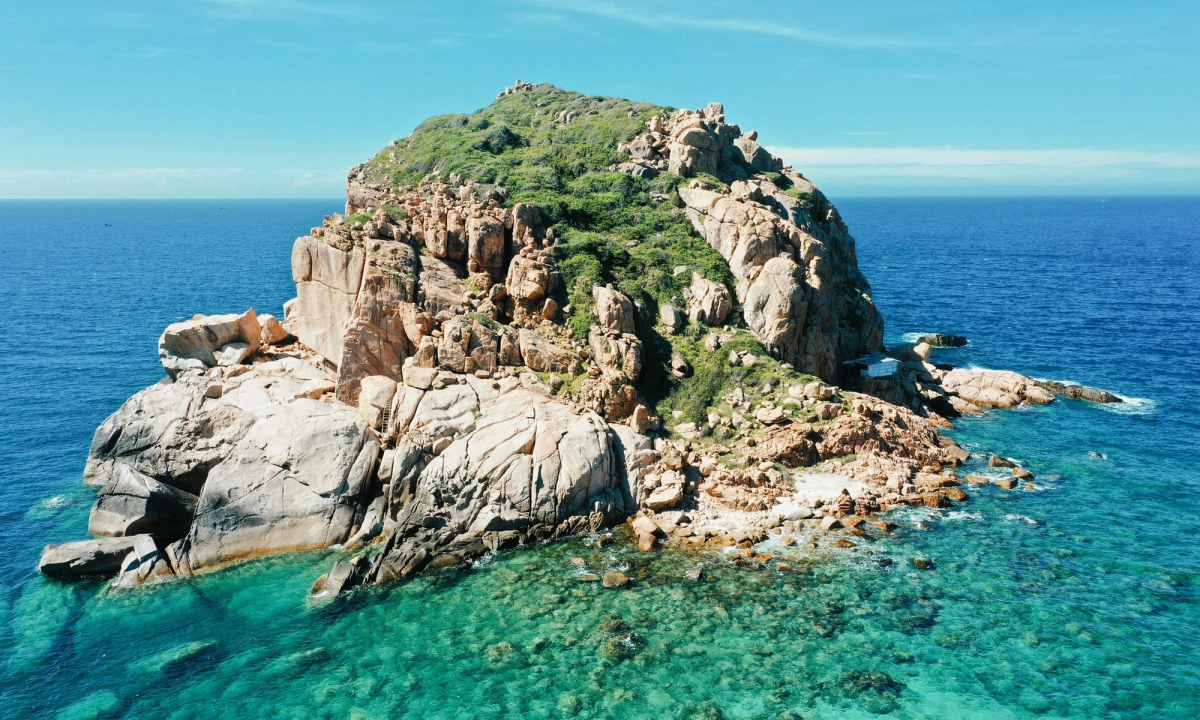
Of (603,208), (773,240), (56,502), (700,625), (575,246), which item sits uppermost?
(603,208)

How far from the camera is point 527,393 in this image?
4169 cm

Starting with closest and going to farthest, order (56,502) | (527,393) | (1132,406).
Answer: (56,502) → (527,393) → (1132,406)

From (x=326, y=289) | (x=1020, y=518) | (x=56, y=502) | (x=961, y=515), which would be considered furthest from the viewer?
(x=326, y=289)

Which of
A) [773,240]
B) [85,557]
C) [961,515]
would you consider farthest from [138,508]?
[961,515]

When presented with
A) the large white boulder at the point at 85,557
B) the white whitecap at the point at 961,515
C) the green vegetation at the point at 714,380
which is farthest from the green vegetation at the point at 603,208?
the large white boulder at the point at 85,557

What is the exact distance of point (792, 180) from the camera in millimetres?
69312

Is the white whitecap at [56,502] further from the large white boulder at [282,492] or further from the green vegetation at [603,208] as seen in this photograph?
the green vegetation at [603,208]

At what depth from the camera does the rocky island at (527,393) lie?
36812 mm

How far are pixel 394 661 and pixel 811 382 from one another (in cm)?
3052

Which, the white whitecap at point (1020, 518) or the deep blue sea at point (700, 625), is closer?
the deep blue sea at point (700, 625)

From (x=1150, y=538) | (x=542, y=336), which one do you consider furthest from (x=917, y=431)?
(x=542, y=336)

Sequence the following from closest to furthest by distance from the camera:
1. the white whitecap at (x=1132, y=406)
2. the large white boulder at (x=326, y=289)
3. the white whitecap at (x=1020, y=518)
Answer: the white whitecap at (x=1020, y=518) → the large white boulder at (x=326, y=289) → the white whitecap at (x=1132, y=406)

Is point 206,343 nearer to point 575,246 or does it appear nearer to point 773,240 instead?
point 575,246

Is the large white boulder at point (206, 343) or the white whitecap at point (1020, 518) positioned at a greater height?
the large white boulder at point (206, 343)
